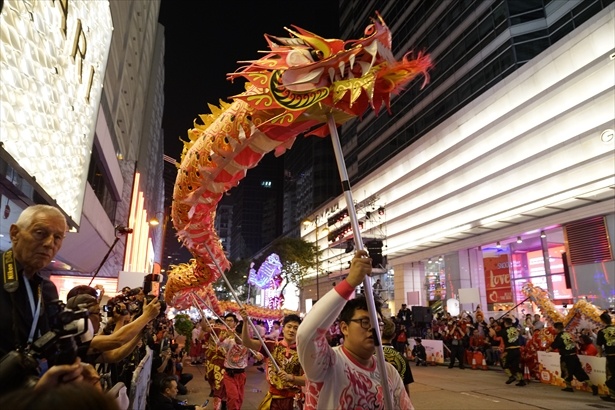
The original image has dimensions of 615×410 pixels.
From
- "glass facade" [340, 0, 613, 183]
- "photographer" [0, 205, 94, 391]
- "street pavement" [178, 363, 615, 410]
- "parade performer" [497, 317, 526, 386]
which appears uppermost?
"glass facade" [340, 0, 613, 183]

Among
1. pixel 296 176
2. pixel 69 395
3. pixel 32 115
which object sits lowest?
pixel 69 395

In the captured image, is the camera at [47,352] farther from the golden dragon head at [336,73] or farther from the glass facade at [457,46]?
the glass facade at [457,46]

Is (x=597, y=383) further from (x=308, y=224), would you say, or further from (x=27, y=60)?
(x=308, y=224)

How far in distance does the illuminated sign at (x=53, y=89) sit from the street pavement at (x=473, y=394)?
6.18m

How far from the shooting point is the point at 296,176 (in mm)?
86375

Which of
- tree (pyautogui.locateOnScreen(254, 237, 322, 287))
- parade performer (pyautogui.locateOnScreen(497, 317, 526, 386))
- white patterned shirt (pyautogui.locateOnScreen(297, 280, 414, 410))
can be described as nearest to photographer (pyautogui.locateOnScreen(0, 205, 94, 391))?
white patterned shirt (pyautogui.locateOnScreen(297, 280, 414, 410))

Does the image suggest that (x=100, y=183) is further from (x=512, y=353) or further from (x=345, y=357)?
(x=345, y=357)

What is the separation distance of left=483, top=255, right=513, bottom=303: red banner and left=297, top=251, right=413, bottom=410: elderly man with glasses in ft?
74.4

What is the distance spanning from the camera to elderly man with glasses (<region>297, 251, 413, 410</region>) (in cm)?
213

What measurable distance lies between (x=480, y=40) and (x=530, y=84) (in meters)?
9.65

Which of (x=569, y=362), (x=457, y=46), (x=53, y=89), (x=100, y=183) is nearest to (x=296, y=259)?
(x=457, y=46)

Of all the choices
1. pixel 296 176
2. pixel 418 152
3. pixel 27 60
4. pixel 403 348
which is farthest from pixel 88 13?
pixel 296 176

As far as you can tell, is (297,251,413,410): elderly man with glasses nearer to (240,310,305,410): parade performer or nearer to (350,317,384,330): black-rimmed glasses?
(350,317,384,330): black-rimmed glasses

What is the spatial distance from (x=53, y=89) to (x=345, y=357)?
18.3 ft
